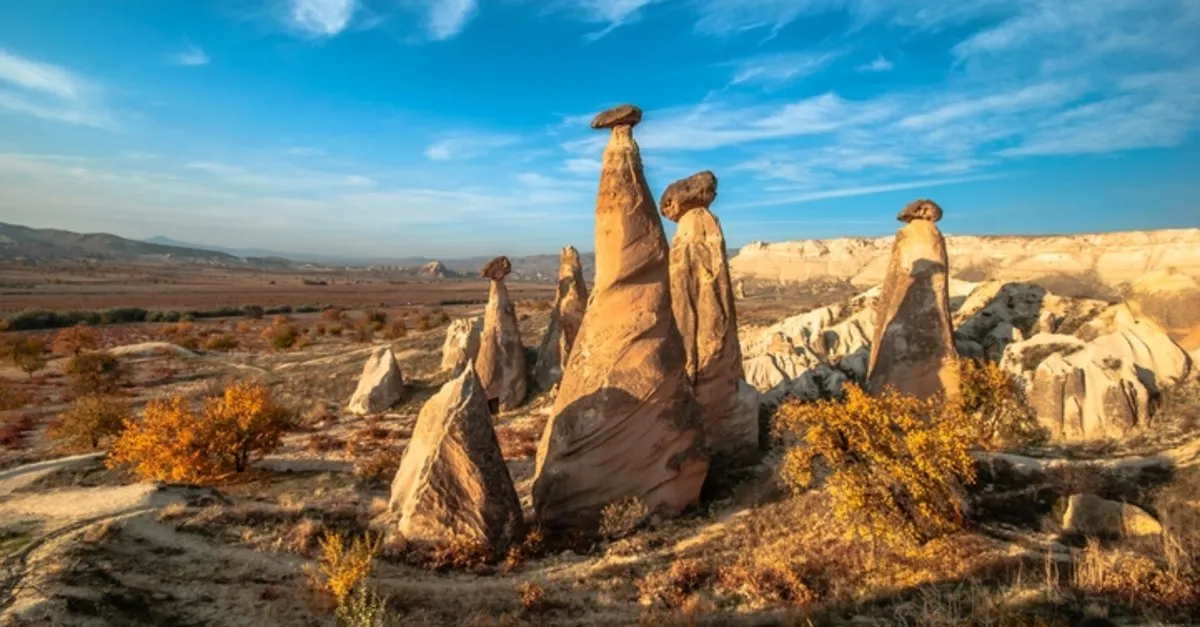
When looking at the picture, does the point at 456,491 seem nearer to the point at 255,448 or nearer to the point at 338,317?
the point at 255,448

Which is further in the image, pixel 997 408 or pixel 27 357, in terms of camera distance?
pixel 27 357

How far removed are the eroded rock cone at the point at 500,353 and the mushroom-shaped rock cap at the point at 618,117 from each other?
10859mm

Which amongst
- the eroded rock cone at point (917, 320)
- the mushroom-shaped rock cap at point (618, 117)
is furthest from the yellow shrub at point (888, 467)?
the eroded rock cone at point (917, 320)

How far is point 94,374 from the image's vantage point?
82.4 feet

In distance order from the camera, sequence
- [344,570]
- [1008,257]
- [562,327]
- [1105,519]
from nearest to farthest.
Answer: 1. [344,570]
2. [1105,519]
3. [562,327]
4. [1008,257]

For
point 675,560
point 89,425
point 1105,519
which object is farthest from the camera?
point 89,425

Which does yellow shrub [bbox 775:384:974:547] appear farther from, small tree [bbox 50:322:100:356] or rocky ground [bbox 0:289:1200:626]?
small tree [bbox 50:322:100:356]

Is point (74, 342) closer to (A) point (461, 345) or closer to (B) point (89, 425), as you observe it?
(B) point (89, 425)

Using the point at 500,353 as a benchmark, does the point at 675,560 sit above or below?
below

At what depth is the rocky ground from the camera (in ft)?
20.7

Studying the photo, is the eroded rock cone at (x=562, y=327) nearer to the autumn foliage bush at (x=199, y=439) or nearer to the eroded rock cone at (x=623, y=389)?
the autumn foliage bush at (x=199, y=439)

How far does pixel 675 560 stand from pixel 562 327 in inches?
542

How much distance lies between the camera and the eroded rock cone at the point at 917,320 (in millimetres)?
15797

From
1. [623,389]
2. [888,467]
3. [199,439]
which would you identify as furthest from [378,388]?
[888,467]
